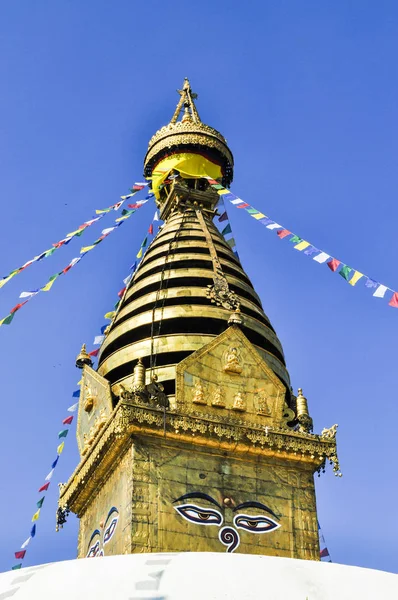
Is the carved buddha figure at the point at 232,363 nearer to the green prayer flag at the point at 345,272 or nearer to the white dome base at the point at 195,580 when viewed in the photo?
the green prayer flag at the point at 345,272

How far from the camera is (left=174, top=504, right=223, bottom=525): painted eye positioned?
13.3 m

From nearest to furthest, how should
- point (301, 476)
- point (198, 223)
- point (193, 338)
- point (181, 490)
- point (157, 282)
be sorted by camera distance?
point (181, 490)
point (301, 476)
point (193, 338)
point (157, 282)
point (198, 223)

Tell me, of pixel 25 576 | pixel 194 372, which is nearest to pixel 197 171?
pixel 194 372

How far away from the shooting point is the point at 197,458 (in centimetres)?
1390

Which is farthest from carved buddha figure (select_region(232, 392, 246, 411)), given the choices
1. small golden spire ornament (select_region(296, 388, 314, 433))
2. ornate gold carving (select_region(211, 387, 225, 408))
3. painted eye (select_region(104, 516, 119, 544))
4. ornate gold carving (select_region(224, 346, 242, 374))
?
painted eye (select_region(104, 516, 119, 544))

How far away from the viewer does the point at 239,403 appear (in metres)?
14.6

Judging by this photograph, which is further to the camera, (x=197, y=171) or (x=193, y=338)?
(x=197, y=171)

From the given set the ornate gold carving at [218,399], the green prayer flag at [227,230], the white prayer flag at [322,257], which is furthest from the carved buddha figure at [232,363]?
Answer: the green prayer flag at [227,230]

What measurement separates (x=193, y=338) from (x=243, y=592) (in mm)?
8281

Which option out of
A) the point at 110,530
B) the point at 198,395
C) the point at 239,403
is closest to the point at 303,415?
the point at 239,403

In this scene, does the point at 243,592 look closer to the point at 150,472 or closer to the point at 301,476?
the point at 150,472

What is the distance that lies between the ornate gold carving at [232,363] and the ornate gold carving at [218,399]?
0.40 meters

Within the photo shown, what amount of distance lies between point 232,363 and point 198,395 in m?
0.88

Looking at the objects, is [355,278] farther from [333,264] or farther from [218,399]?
[218,399]
